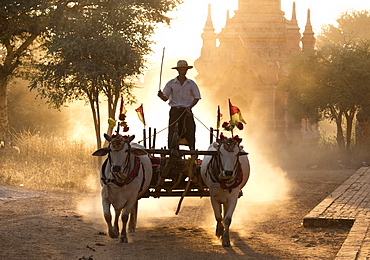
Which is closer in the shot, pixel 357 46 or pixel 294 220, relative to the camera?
pixel 294 220

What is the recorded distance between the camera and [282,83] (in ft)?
119

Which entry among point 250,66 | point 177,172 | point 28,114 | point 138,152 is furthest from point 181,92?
point 28,114

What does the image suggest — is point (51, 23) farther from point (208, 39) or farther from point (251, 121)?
point (208, 39)

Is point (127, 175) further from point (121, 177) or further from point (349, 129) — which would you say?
point (349, 129)

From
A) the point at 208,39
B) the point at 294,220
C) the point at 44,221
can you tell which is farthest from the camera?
the point at 208,39

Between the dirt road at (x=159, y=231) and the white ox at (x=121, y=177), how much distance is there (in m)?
0.47

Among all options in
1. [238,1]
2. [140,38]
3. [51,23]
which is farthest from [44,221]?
[238,1]

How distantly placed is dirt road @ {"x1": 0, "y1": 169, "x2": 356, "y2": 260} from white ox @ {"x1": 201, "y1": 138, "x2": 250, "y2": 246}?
426mm

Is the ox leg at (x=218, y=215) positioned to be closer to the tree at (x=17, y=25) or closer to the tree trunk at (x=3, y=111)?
the tree at (x=17, y=25)

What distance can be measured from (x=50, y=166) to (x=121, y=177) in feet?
43.2

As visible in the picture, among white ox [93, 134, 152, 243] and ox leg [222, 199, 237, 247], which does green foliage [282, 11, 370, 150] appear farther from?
white ox [93, 134, 152, 243]

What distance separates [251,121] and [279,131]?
8.98 ft

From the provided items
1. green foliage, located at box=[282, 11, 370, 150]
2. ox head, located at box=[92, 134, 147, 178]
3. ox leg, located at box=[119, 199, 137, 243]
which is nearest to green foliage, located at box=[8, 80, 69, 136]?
green foliage, located at box=[282, 11, 370, 150]

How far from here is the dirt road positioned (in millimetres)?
9102
